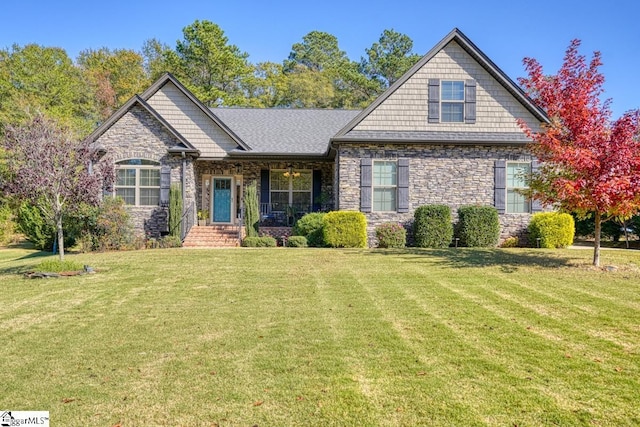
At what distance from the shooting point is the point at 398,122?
1509 cm

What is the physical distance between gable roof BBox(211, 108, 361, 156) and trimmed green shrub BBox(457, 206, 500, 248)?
5674 mm

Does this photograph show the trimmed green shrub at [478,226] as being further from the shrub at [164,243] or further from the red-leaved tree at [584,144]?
the shrub at [164,243]

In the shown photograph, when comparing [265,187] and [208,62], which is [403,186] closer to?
[265,187]

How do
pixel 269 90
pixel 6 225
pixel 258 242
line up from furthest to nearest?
1. pixel 269 90
2. pixel 6 225
3. pixel 258 242

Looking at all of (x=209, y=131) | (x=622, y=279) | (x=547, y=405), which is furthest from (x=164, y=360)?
(x=209, y=131)

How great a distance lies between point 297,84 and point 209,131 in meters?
22.2

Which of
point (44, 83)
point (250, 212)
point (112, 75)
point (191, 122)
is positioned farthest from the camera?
point (112, 75)

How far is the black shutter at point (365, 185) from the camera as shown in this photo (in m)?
15.0

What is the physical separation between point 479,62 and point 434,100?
1996 millimetres

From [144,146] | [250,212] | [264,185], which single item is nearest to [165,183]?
[144,146]

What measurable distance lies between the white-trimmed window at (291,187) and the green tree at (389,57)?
90.0 ft

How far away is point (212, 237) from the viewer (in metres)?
15.9

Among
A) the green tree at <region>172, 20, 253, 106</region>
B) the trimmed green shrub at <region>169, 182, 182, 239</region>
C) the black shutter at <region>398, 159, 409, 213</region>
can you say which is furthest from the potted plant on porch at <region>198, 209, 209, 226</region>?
the green tree at <region>172, 20, 253, 106</region>

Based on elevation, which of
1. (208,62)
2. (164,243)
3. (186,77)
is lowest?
(164,243)
